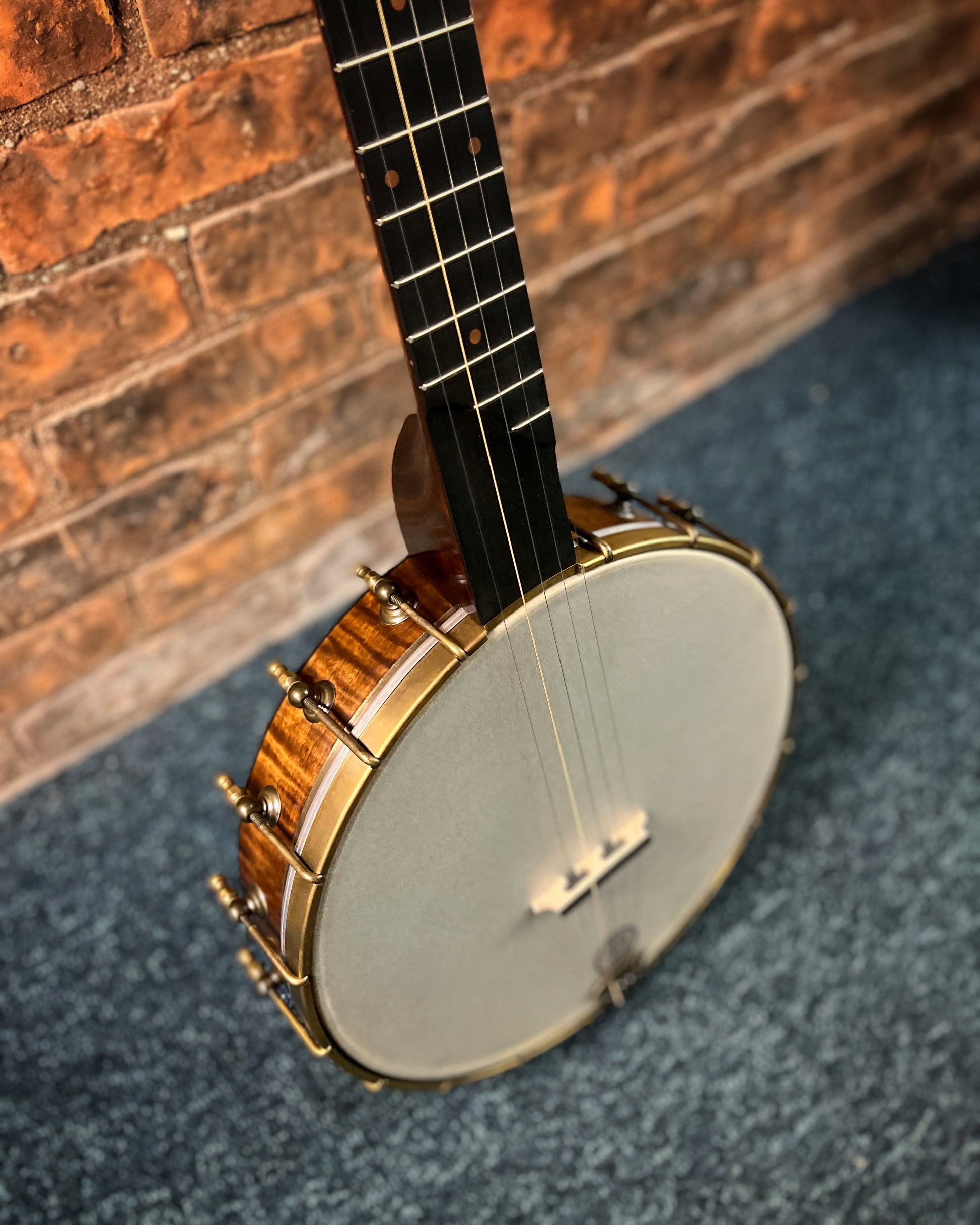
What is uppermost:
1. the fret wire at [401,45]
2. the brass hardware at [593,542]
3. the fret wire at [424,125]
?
the fret wire at [401,45]

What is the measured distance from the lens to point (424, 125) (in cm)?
49

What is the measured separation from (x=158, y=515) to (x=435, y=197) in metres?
0.65

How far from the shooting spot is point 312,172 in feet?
3.11

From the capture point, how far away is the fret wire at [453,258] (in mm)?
511

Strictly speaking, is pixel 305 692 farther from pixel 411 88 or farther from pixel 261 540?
pixel 261 540

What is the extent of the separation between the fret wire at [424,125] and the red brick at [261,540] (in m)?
0.61

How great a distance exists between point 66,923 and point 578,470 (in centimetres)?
85

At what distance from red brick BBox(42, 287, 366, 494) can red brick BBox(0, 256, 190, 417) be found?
0.03m

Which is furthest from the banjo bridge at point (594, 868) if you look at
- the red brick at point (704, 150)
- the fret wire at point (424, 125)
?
the red brick at point (704, 150)

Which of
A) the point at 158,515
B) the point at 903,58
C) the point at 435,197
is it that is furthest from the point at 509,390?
the point at 903,58

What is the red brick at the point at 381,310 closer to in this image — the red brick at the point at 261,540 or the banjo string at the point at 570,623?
the red brick at the point at 261,540

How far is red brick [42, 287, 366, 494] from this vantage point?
954 millimetres

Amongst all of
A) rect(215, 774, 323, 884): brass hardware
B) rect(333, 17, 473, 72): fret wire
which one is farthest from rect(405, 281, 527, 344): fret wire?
rect(215, 774, 323, 884): brass hardware

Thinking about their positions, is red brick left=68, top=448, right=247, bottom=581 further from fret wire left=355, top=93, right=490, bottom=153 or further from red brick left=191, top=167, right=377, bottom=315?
fret wire left=355, top=93, right=490, bottom=153
